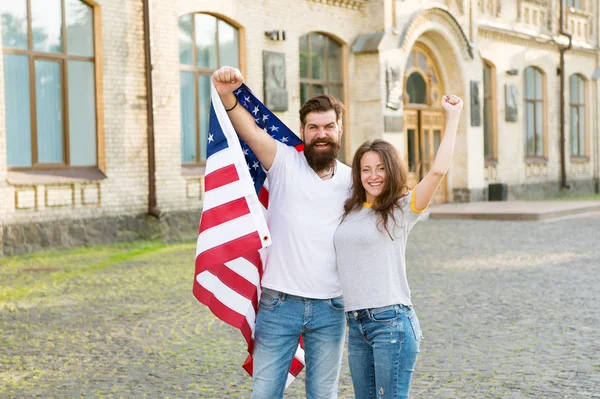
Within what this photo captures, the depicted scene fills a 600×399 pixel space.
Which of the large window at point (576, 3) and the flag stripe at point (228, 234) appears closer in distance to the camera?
the flag stripe at point (228, 234)

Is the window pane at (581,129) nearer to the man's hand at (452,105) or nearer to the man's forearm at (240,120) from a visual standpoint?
the man's hand at (452,105)

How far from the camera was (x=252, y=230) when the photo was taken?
398 centimetres

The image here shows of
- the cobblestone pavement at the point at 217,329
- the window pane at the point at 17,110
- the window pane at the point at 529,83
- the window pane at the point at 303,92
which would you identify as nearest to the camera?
the cobblestone pavement at the point at 217,329

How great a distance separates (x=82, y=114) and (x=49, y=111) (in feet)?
2.26

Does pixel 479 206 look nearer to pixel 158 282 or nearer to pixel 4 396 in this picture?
pixel 158 282

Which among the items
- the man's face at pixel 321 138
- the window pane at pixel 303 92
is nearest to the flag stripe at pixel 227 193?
the man's face at pixel 321 138

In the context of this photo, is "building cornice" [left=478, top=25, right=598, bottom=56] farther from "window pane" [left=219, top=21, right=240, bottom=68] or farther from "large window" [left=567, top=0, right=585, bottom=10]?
"window pane" [left=219, top=21, right=240, bottom=68]

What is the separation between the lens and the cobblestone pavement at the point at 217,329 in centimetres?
613

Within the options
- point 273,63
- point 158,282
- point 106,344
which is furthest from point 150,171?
point 106,344

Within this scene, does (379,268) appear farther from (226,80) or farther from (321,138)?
(226,80)

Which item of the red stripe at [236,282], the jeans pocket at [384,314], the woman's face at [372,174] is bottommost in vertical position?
the jeans pocket at [384,314]

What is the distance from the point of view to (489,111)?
2806 cm

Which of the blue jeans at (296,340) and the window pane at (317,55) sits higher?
the window pane at (317,55)

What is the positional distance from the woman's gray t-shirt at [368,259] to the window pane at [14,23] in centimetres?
1232
